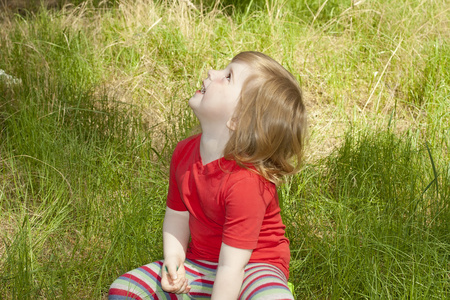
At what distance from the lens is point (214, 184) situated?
1.66 metres

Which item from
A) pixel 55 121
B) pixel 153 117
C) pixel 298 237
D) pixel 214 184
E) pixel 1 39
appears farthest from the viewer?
pixel 1 39

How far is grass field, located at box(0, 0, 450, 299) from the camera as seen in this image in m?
2.02

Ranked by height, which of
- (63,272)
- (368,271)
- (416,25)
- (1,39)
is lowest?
(63,272)

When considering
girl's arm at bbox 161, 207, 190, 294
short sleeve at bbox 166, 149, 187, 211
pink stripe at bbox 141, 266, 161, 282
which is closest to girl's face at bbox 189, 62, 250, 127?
short sleeve at bbox 166, 149, 187, 211

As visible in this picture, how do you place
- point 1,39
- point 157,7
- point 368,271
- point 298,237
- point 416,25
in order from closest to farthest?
point 368,271 < point 298,237 < point 1,39 < point 416,25 < point 157,7

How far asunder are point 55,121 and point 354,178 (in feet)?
4.71

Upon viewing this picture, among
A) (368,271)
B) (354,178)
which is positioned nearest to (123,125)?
(354,178)

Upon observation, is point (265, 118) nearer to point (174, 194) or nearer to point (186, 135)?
point (174, 194)

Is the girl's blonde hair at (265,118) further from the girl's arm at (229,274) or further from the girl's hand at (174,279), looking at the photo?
the girl's hand at (174,279)

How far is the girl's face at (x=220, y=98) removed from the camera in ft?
5.39

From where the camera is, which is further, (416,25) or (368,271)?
(416,25)

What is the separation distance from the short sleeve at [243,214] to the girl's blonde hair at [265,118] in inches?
3.1

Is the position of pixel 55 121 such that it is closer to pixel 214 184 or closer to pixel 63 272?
pixel 63 272

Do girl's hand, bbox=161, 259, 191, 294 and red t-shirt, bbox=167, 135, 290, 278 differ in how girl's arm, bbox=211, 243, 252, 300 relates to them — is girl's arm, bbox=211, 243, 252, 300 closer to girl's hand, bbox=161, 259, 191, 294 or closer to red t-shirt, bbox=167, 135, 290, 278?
red t-shirt, bbox=167, 135, 290, 278
